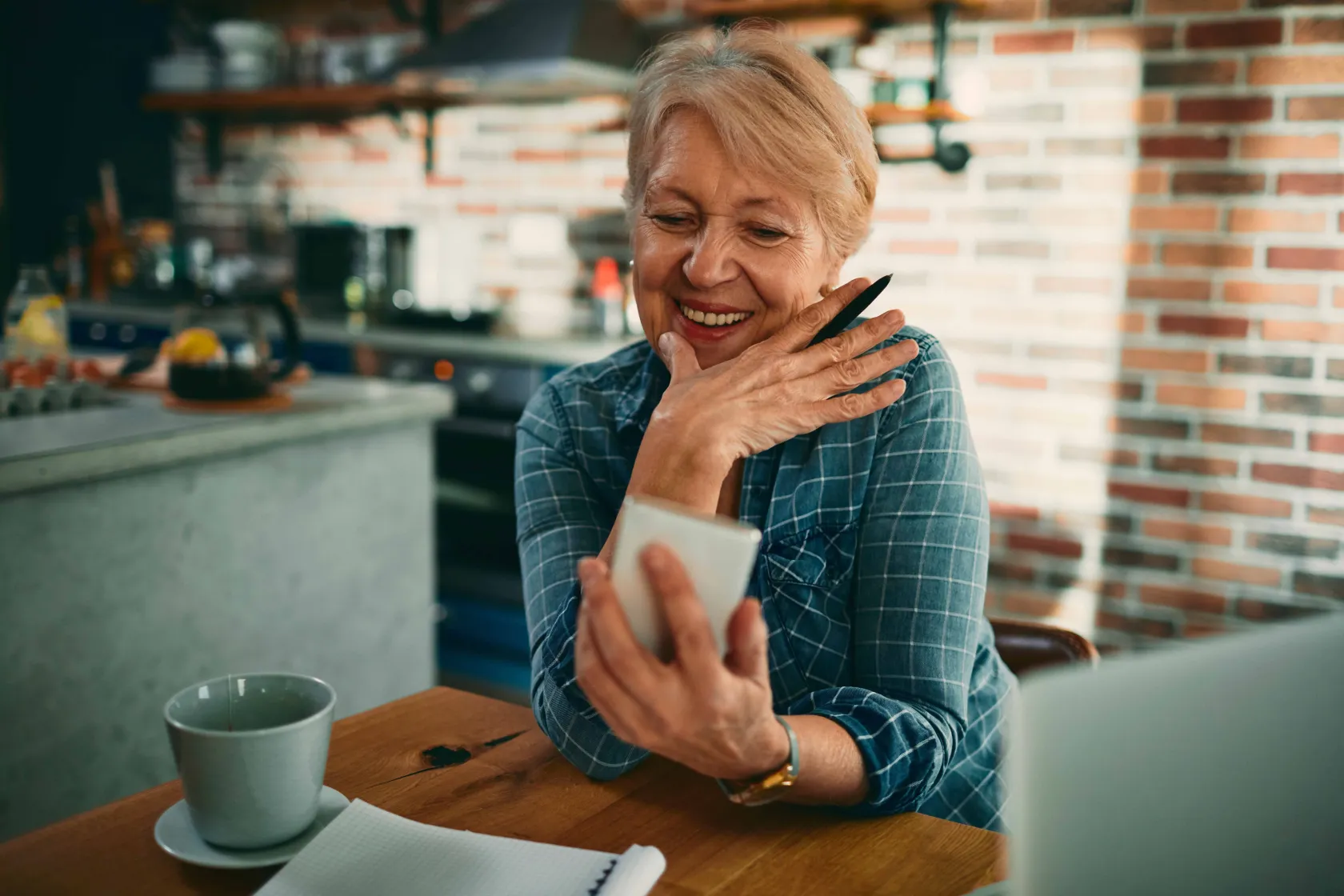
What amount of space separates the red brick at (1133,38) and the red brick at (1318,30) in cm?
24

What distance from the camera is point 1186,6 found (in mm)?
2330

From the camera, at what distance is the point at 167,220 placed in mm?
4336

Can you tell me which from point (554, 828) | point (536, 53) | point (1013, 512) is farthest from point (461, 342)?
point (554, 828)

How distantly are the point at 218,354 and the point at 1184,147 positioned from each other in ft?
6.61

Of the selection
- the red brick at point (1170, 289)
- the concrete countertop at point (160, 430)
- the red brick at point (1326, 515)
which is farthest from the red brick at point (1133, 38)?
the concrete countertop at point (160, 430)

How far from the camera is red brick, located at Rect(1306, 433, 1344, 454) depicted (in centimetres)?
224

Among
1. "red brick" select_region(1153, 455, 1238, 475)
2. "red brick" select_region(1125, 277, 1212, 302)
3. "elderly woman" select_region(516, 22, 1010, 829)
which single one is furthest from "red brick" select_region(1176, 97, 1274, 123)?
"elderly woman" select_region(516, 22, 1010, 829)

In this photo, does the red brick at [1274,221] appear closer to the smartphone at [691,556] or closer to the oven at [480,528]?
the oven at [480,528]

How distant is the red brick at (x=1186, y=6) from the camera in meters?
2.29

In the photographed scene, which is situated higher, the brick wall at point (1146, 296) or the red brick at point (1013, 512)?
the brick wall at point (1146, 296)

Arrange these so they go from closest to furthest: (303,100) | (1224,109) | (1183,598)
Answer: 1. (1224,109)
2. (1183,598)
3. (303,100)

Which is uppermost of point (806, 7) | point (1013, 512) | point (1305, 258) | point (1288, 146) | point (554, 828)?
point (806, 7)

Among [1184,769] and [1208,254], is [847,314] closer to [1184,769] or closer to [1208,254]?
[1184,769]

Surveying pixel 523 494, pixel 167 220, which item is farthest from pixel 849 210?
pixel 167 220
